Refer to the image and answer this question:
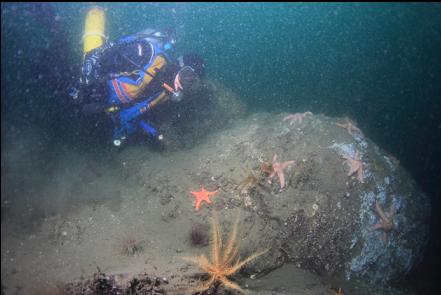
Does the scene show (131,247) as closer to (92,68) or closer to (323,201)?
(323,201)

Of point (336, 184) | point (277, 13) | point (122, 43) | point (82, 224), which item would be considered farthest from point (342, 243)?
point (277, 13)

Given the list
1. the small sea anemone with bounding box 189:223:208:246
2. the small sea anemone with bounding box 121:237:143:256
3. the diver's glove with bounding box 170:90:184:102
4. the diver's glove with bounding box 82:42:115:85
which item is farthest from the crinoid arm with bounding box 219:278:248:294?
the diver's glove with bounding box 82:42:115:85

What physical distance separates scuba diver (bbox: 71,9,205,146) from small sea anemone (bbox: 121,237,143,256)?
287cm

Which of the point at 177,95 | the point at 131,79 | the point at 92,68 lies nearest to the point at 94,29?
the point at 92,68

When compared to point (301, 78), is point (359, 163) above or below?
below

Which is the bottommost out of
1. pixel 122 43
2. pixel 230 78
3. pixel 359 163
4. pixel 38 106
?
pixel 359 163

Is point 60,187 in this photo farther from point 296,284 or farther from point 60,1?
point 60,1

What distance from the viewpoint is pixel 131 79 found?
6.12 metres

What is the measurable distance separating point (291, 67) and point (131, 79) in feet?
55.2

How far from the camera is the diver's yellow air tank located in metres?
7.02

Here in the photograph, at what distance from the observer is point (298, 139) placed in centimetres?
594

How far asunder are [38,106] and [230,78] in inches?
408

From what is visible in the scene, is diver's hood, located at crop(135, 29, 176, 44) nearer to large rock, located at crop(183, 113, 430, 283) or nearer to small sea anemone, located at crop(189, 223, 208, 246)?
large rock, located at crop(183, 113, 430, 283)

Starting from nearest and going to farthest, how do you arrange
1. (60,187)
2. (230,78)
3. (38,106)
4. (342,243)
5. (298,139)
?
1. (342,243)
2. (298,139)
3. (60,187)
4. (38,106)
5. (230,78)
